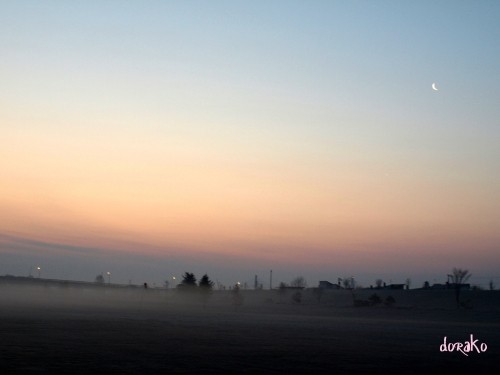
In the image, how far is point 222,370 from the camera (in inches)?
1153

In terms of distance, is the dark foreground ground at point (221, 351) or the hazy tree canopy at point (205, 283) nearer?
the dark foreground ground at point (221, 351)

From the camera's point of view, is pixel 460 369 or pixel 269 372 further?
pixel 460 369

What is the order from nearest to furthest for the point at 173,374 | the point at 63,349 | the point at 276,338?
the point at 173,374 → the point at 63,349 → the point at 276,338

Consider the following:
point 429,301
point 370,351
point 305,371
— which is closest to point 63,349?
point 305,371

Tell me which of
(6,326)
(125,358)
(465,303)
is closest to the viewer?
(125,358)

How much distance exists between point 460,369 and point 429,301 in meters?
111

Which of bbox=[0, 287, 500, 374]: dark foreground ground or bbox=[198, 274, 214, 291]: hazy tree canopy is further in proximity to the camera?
bbox=[198, 274, 214, 291]: hazy tree canopy

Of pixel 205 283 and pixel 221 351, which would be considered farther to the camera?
pixel 205 283

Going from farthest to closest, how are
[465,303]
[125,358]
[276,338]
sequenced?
1. [465,303]
2. [276,338]
3. [125,358]

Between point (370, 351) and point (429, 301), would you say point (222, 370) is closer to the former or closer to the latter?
point (370, 351)

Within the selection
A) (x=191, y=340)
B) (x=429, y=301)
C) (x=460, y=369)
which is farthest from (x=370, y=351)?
(x=429, y=301)

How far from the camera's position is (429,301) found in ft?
461

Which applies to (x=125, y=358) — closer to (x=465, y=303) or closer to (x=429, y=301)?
(x=465, y=303)

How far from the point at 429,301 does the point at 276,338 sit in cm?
9938
